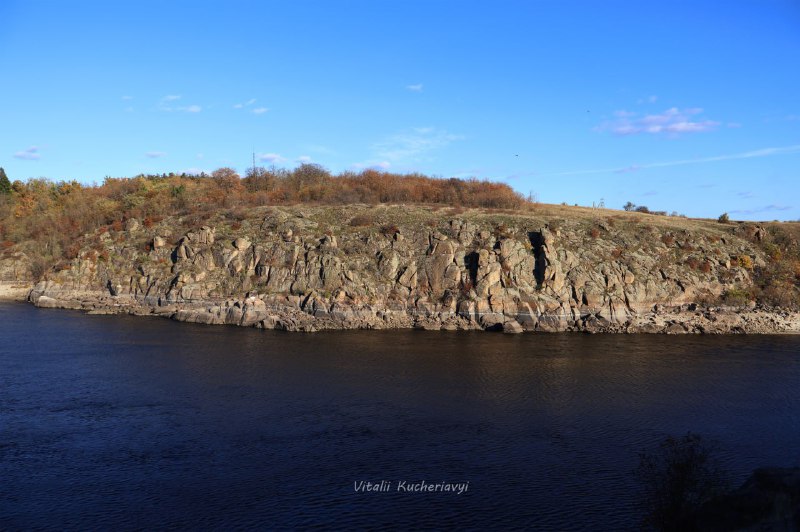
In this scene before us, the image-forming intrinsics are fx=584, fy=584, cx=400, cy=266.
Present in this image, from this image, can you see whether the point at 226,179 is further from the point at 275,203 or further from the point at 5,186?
the point at 5,186

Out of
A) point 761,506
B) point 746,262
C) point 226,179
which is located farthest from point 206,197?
point 761,506

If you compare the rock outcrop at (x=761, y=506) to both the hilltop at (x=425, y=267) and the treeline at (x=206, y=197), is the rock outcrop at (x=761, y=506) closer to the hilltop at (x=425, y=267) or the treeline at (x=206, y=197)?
the hilltop at (x=425, y=267)

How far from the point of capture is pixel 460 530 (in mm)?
19312

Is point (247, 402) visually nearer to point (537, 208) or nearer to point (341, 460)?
point (341, 460)

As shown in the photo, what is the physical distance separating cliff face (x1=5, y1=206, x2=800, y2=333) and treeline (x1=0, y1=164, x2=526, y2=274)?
852 cm

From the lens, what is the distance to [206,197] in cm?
8862

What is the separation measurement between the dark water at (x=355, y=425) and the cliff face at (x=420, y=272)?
9.91 metres

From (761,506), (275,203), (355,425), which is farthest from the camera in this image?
(275,203)

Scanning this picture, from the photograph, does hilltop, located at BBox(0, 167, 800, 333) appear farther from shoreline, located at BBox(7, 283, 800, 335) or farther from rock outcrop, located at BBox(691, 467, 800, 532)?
rock outcrop, located at BBox(691, 467, 800, 532)

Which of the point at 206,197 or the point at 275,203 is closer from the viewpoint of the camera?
the point at 275,203

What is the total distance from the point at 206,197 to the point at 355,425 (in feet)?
223

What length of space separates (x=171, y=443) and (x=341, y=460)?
7950 millimetres

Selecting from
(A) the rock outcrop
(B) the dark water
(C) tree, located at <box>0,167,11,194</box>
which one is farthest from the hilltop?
(A) the rock outcrop

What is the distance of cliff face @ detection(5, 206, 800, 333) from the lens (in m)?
59.5
